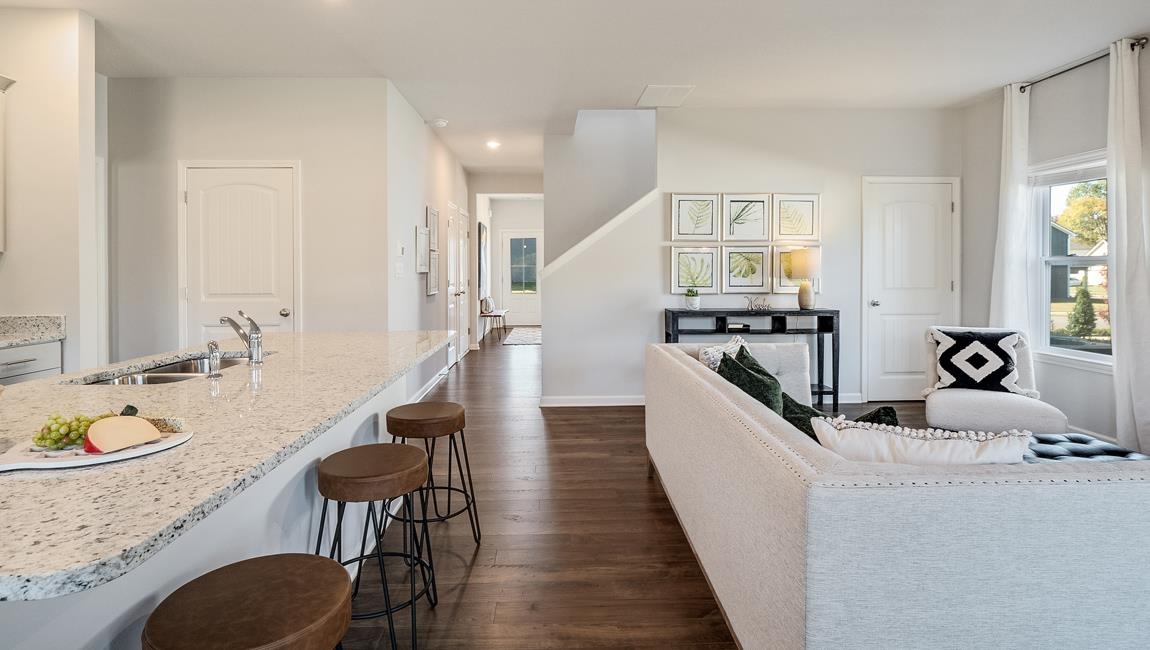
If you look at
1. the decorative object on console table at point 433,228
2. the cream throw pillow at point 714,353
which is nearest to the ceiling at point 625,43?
the decorative object on console table at point 433,228

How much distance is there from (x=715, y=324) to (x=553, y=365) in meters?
1.44

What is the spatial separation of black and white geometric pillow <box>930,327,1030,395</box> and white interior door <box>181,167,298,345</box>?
14.7 feet

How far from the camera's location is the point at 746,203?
17.8 ft

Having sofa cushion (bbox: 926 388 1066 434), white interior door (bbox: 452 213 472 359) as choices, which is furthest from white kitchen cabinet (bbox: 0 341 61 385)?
sofa cushion (bbox: 926 388 1066 434)

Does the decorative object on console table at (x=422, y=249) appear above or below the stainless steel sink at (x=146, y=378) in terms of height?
above

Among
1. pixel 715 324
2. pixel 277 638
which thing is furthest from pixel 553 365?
pixel 277 638

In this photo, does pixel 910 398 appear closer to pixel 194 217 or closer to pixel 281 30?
pixel 281 30

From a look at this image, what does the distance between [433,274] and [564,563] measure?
443 cm

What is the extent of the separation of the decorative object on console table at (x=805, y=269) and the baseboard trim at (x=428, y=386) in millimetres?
3335

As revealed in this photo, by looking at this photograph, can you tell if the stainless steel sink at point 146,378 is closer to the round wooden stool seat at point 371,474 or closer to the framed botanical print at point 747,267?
the round wooden stool seat at point 371,474

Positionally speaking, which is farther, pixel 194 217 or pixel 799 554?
pixel 194 217

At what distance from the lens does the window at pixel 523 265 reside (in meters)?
13.3

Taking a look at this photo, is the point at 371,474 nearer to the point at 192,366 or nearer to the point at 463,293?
the point at 192,366

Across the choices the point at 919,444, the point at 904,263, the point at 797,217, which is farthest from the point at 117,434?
the point at 904,263
